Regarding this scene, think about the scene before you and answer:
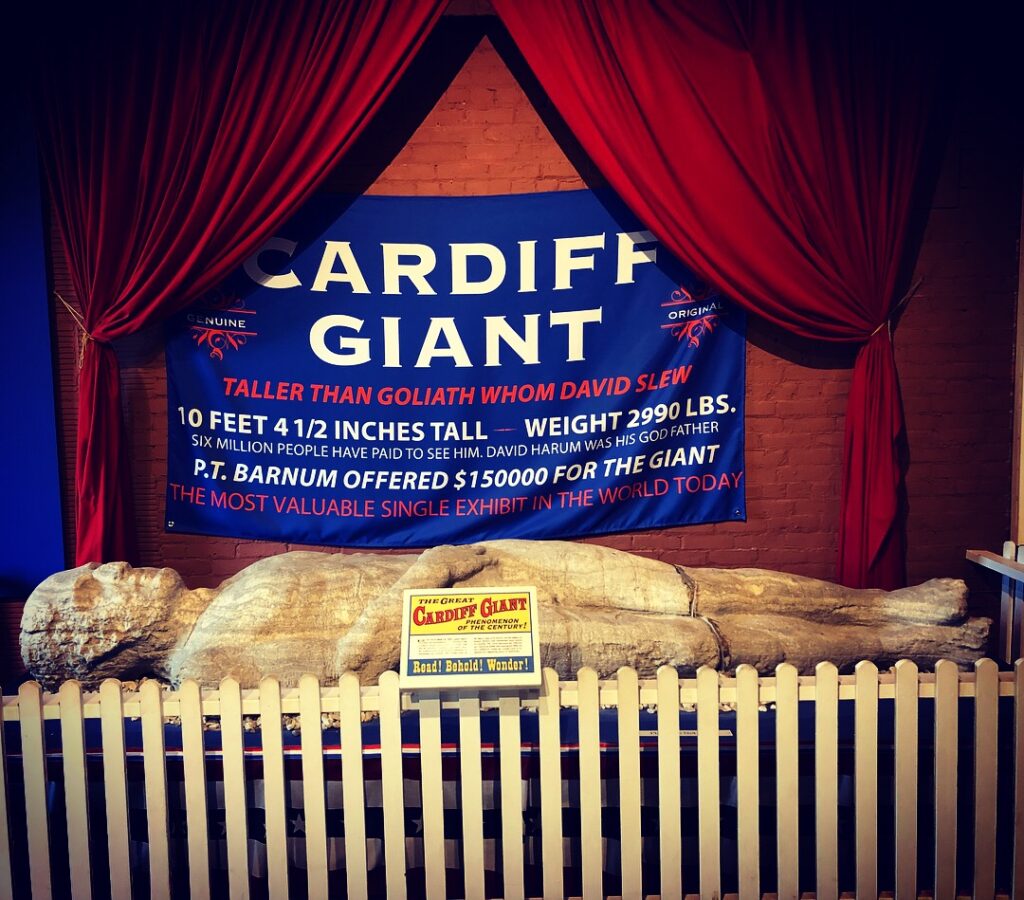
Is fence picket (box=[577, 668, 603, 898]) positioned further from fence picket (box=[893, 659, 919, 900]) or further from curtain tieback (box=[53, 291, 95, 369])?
curtain tieback (box=[53, 291, 95, 369])

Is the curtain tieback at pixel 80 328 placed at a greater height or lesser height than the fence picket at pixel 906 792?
greater

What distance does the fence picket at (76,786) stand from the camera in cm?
214

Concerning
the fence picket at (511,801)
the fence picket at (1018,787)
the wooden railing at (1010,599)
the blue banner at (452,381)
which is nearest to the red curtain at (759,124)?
the blue banner at (452,381)

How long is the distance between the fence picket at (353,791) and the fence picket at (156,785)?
508 millimetres

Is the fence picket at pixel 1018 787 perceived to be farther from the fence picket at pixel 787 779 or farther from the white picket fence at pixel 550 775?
the fence picket at pixel 787 779

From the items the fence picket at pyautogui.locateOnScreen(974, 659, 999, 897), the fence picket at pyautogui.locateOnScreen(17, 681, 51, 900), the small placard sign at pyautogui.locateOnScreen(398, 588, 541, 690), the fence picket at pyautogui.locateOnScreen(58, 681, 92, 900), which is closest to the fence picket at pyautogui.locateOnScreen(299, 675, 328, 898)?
the small placard sign at pyautogui.locateOnScreen(398, 588, 541, 690)

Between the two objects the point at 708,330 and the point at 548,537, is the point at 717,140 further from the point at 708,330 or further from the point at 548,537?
the point at 548,537

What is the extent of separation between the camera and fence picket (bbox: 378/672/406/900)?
2.16 m

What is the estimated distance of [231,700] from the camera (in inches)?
84.0

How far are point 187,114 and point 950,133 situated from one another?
3.63m

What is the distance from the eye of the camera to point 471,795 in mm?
2162

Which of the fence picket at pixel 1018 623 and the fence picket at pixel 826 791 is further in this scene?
the fence picket at pixel 1018 623

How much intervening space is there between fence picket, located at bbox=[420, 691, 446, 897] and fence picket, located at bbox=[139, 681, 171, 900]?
0.73 m

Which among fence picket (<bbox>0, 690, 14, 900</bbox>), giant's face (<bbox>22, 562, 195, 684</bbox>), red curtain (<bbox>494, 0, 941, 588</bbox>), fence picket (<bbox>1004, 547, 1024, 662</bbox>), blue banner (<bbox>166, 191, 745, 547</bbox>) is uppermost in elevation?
red curtain (<bbox>494, 0, 941, 588</bbox>)
